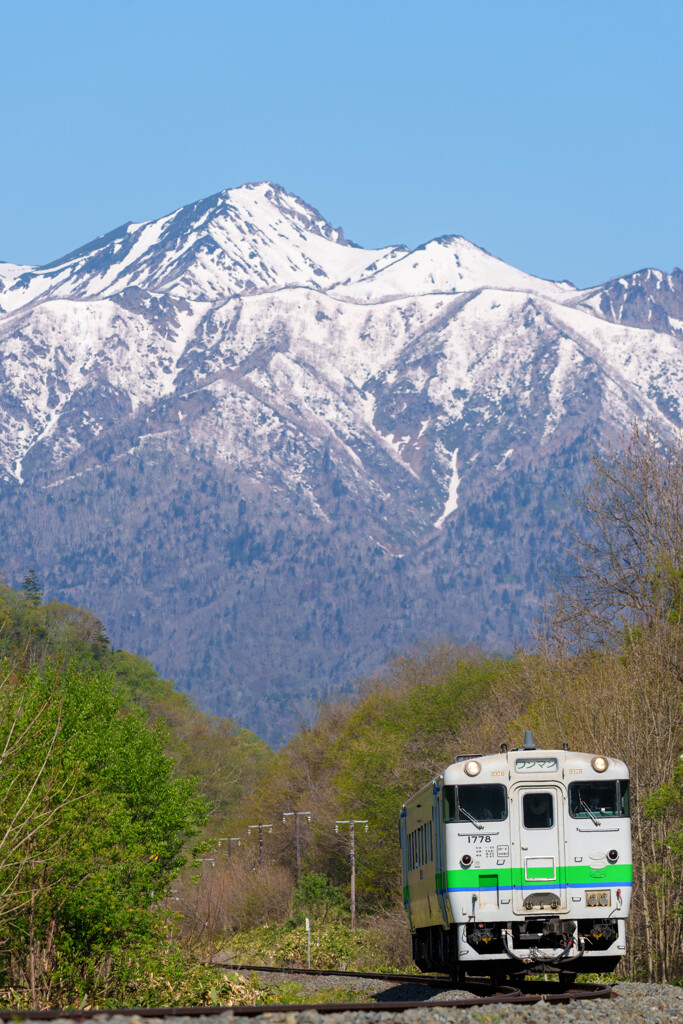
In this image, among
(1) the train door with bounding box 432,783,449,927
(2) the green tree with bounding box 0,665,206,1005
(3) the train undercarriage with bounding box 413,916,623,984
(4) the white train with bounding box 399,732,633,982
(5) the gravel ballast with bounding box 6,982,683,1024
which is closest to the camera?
(5) the gravel ballast with bounding box 6,982,683,1024

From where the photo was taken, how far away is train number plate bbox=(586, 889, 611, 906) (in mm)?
21922

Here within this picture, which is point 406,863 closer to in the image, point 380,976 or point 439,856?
point 380,976

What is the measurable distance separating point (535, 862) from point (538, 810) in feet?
2.79

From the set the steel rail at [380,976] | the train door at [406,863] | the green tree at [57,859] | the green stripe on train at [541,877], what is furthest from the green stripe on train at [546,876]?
the train door at [406,863]

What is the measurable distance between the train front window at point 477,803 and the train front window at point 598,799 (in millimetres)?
1167

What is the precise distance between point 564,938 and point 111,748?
2077 centimetres

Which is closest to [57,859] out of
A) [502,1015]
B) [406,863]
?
[406,863]

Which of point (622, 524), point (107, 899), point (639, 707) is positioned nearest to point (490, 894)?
point (107, 899)

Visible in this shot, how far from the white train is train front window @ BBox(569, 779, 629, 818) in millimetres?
17

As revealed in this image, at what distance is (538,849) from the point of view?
22.3 meters

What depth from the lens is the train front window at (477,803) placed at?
22484 millimetres

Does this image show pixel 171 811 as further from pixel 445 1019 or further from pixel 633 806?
pixel 445 1019

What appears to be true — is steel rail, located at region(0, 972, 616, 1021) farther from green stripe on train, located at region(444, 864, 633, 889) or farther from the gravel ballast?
green stripe on train, located at region(444, 864, 633, 889)

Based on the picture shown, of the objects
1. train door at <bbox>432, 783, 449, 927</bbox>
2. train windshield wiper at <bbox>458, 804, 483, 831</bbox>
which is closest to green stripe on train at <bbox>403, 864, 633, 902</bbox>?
train door at <bbox>432, 783, 449, 927</bbox>
